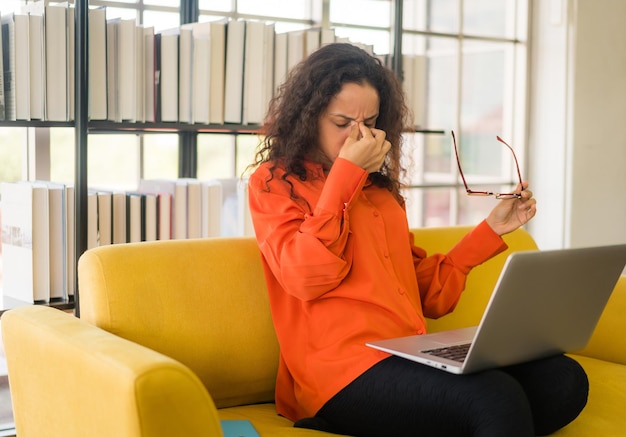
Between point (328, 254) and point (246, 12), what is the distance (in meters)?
1.94

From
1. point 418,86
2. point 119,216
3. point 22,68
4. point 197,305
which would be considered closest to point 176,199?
point 119,216

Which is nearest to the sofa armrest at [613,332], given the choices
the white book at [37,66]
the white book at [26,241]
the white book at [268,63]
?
the white book at [268,63]

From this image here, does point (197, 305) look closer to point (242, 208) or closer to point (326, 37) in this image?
point (242, 208)

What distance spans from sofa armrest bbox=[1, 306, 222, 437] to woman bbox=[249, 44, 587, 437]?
1.33 ft

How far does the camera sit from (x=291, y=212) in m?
1.83

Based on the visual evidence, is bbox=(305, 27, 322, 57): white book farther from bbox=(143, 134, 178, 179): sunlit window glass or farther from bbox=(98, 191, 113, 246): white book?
bbox=(98, 191, 113, 246): white book

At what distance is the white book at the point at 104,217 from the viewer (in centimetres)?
243

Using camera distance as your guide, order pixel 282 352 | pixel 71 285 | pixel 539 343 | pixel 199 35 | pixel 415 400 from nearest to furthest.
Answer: pixel 415 400 → pixel 539 343 → pixel 282 352 → pixel 71 285 → pixel 199 35

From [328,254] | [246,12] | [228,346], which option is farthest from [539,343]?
[246,12]

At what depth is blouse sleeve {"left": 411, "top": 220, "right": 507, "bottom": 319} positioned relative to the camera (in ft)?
6.89

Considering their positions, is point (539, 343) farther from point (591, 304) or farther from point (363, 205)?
point (363, 205)

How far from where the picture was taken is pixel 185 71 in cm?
263

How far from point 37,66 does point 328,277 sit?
3.58 feet

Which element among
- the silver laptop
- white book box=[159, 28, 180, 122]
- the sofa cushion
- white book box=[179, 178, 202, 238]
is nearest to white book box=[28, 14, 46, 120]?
white book box=[159, 28, 180, 122]
